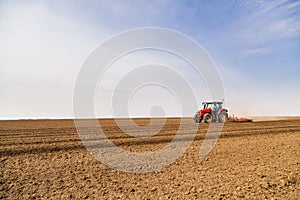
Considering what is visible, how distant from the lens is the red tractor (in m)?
21.7

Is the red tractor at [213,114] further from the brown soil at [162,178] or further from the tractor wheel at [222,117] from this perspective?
the brown soil at [162,178]

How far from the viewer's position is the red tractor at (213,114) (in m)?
21.7

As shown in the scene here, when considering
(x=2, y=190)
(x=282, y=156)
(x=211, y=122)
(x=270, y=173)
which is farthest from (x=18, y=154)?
(x=211, y=122)

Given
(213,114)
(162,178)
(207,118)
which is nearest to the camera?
(162,178)

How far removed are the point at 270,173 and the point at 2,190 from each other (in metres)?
6.34

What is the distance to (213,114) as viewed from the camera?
71.7 ft

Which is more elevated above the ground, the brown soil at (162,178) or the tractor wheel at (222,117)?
the tractor wheel at (222,117)

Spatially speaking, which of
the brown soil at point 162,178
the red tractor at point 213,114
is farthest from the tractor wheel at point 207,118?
the brown soil at point 162,178

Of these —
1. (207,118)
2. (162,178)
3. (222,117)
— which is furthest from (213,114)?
(162,178)

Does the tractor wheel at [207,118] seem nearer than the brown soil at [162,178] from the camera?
No

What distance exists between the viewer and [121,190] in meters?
5.08

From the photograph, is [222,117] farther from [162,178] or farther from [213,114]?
[162,178]

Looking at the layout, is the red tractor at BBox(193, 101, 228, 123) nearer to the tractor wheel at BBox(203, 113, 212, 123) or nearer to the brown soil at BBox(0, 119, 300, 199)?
the tractor wheel at BBox(203, 113, 212, 123)

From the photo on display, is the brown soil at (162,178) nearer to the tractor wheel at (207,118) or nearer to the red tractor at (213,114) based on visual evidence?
the tractor wheel at (207,118)
